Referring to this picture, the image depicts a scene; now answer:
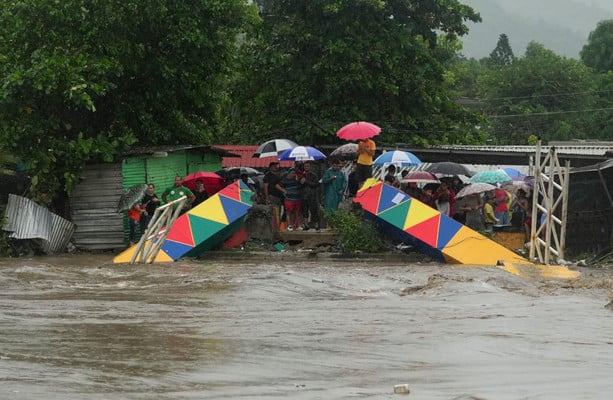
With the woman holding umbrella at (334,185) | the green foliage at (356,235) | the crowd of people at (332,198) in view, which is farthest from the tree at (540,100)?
the green foliage at (356,235)

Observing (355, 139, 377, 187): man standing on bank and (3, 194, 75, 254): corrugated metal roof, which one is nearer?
(3, 194, 75, 254): corrugated metal roof

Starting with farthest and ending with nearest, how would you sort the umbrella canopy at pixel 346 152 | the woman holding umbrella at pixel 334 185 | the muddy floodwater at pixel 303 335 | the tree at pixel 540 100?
the tree at pixel 540 100, the umbrella canopy at pixel 346 152, the woman holding umbrella at pixel 334 185, the muddy floodwater at pixel 303 335

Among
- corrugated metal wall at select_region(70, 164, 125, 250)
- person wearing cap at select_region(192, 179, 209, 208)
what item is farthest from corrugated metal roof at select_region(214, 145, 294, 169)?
person wearing cap at select_region(192, 179, 209, 208)

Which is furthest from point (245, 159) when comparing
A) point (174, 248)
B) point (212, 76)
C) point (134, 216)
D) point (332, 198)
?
point (174, 248)

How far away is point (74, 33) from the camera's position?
22750mm

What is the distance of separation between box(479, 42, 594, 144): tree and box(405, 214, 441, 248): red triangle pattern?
40504 millimetres

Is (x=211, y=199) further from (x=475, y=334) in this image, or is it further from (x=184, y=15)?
(x=475, y=334)

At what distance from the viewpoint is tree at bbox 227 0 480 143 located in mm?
30266

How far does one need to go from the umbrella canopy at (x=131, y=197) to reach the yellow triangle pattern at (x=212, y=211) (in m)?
2.45

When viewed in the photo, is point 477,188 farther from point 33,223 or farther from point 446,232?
point 33,223

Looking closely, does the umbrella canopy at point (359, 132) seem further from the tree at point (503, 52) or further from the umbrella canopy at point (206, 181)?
the tree at point (503, 52)

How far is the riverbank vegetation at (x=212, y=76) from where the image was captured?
22.5m

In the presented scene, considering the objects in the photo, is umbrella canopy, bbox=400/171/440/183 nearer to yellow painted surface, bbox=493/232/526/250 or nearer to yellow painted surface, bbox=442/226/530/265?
yellow painted surface, bbox=493/232/526/250

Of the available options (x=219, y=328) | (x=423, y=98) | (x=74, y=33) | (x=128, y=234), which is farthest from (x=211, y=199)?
Answer: (x=423, y=98)
